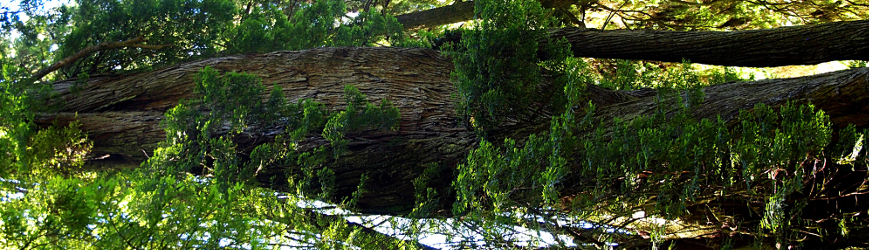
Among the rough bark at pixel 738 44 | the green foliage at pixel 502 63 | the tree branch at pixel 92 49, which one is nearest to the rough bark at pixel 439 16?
the rough bark at pixel 738 44

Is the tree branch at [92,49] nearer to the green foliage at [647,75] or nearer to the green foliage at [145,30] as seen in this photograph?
the green foliage at [145,30]

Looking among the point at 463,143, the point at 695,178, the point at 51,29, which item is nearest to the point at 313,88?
the point at 463,143

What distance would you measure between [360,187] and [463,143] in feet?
2.69

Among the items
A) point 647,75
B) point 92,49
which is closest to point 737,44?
point 647,75

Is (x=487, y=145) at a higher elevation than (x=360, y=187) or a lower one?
higher

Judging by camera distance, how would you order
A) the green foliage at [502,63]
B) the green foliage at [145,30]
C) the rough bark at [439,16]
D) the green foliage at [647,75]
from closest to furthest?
the green foliage at [502,63]
the green foliage at [145,30]
the green foliage at [647,75]
the rough bark at [439,16]

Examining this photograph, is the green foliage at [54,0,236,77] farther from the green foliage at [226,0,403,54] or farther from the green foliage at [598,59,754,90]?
the green foliage at [598,59,754,90]

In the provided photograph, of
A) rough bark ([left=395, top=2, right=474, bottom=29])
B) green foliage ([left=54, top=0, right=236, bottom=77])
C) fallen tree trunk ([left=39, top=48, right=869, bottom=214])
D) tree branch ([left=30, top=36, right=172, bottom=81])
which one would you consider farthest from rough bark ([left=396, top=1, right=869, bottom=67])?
tree branch ([left=30, top=36, right=172, bottom=81])

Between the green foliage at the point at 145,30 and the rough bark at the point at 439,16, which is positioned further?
the rough bark at the point at 439,16

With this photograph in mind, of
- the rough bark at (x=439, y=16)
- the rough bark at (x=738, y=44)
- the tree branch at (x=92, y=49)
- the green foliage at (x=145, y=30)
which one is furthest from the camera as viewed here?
the rough bark at (x=439, y=16)

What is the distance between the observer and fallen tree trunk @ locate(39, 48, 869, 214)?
367cm

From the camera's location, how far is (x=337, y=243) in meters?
4.29

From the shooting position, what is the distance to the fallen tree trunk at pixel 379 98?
3670 mm

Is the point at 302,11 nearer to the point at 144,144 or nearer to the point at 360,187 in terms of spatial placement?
the point at 144,144
